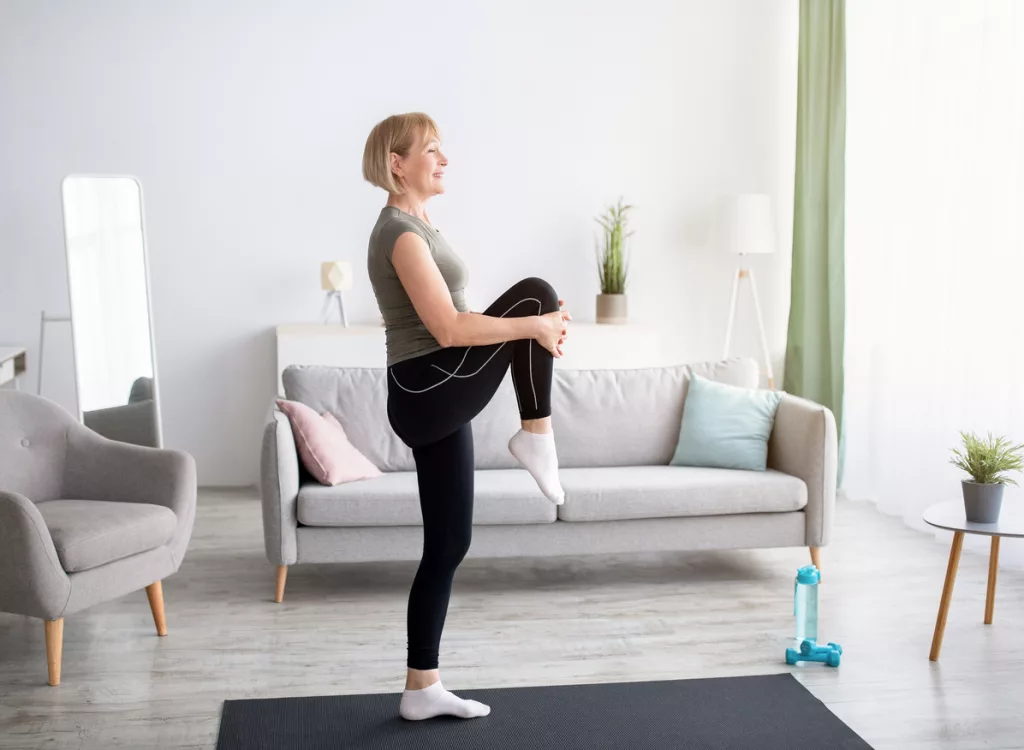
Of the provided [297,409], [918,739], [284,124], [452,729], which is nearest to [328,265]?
[284,124]

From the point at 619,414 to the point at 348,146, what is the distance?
90.9 inches

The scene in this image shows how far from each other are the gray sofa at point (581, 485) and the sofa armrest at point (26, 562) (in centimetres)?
82

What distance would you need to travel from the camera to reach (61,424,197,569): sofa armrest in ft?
11.1

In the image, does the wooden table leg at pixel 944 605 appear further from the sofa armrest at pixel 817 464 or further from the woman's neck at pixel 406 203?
the woman's neck at pixel 406 203

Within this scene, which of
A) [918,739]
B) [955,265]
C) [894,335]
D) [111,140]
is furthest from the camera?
[111,140]

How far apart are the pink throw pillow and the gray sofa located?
0.04 metres

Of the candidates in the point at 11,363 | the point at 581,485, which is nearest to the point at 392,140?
the point at 581,485

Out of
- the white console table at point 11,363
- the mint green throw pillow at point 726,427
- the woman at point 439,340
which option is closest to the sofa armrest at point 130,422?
the white console table at point 11,363

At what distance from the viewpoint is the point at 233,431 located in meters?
5.62

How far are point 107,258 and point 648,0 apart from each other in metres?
3.15

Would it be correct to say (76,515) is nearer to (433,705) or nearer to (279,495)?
(279,495)

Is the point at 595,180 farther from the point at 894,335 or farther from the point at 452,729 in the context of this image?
the point at 452,729

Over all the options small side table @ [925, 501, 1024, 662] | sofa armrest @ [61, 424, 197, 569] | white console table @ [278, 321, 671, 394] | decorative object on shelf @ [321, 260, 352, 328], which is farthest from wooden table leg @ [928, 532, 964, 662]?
decorative object on shelf @ [321, 260, 352, 328]

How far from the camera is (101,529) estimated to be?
3.04 meters
